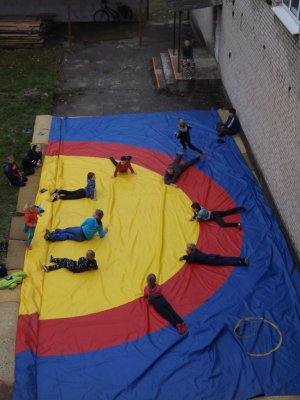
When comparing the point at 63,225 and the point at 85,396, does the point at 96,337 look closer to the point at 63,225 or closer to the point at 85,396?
the point at 85,396

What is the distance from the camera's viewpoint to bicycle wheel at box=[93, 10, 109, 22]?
77.9 feet

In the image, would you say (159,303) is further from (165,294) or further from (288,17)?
(288,17)

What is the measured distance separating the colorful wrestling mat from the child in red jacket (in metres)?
0.24

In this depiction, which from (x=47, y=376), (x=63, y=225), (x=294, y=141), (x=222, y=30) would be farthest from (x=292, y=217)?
(x=222, y=30)

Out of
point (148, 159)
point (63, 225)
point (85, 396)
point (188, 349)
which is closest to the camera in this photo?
point (85, 396)

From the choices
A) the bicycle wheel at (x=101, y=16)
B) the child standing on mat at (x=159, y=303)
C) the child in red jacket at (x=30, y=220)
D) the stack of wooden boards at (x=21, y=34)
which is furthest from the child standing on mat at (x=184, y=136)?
the bicycle wheel at (x=101, y=16)

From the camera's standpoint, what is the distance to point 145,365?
8.45 m

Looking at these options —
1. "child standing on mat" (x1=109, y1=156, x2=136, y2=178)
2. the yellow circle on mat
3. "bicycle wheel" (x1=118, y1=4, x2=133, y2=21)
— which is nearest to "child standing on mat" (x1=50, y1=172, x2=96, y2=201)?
the yellow circle on mat

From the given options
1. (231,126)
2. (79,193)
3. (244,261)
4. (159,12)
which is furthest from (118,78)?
(244,261)

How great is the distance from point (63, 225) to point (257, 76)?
6850mm

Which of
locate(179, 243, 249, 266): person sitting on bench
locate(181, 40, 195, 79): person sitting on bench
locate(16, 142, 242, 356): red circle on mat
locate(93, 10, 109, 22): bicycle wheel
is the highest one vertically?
locate(181, 40, 195, 79): person sitting on bench

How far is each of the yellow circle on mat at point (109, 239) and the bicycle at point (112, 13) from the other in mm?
12751

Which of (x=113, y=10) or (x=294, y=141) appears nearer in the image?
(x=294, y=141)

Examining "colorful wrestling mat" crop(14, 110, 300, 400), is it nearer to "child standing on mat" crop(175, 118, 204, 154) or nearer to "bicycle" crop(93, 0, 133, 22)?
"child standing on mat" crop(175, 118, 204, 154)
